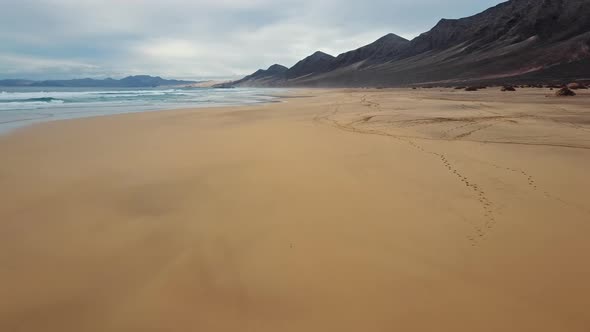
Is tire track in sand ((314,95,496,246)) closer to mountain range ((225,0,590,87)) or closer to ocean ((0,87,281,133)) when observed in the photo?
ocean ((0,87,281,133))

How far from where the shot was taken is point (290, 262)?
90.6 inches

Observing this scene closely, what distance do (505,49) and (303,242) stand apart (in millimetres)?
70662

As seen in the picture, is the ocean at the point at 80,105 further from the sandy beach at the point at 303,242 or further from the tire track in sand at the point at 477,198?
the tire track in sand at the point at 477,198

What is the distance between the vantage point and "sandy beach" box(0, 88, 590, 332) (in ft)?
5.98

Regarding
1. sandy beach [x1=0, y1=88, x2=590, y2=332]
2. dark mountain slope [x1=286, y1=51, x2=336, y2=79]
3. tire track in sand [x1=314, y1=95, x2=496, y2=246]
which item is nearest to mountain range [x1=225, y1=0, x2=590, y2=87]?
dark mountain slope [x1=286, y1=51, x2=336, y2=79]

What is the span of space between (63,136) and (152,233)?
7.20m

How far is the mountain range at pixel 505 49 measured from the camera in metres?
42.7

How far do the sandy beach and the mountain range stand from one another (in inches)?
1689

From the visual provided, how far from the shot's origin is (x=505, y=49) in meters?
56.2

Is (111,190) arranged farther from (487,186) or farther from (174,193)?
(487,186)

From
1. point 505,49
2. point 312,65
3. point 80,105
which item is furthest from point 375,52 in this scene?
point 80,105

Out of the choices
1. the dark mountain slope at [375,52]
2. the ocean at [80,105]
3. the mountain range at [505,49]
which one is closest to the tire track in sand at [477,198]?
the ocean at [80,105]

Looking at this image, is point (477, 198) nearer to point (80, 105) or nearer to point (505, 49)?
point (80, 105)

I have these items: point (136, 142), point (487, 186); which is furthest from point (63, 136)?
point (487, 186)
